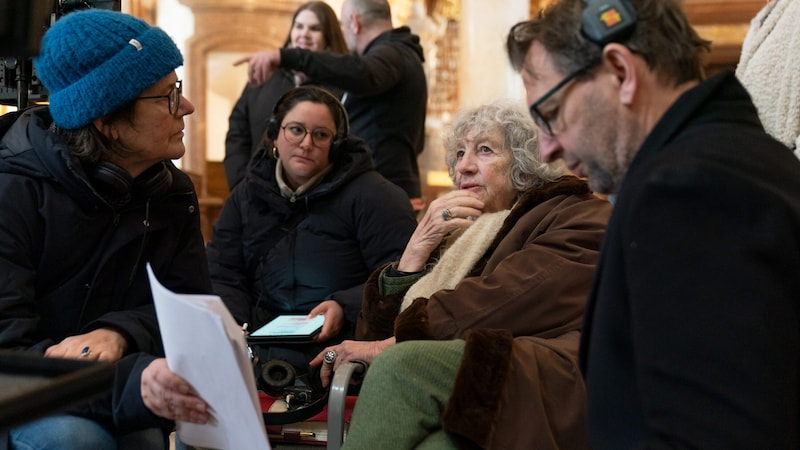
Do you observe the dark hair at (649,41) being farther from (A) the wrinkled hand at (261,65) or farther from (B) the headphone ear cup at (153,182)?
(A) the wrinkled hand at (261,65)

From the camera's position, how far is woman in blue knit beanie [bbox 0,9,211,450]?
7.40 ft

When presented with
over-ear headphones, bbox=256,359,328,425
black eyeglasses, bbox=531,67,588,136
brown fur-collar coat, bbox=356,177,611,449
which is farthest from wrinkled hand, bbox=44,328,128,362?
black eyeglasses, bbox=531,67,588,136

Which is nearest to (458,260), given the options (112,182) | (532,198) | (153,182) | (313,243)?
(532,198)

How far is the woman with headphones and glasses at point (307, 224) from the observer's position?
11.6 ft

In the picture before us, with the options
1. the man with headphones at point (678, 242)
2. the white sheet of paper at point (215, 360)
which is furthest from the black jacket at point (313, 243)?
the man with headphones at point (678, 242)

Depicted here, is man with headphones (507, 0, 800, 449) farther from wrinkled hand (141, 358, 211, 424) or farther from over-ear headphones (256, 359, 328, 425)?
over-ear headphones (256, 359, 328, 425)

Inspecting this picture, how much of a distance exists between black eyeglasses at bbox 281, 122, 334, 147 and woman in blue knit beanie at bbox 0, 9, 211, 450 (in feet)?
3.68

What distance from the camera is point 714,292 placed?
1272 millimetres

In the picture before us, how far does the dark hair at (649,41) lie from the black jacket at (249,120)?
295 centimetres

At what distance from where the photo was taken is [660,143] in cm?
143

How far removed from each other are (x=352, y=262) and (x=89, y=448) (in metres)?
1.54

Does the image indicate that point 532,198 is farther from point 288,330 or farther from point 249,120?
point 249,120

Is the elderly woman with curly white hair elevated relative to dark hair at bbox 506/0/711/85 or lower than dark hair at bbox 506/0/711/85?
lower

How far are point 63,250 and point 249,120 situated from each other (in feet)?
7.87
